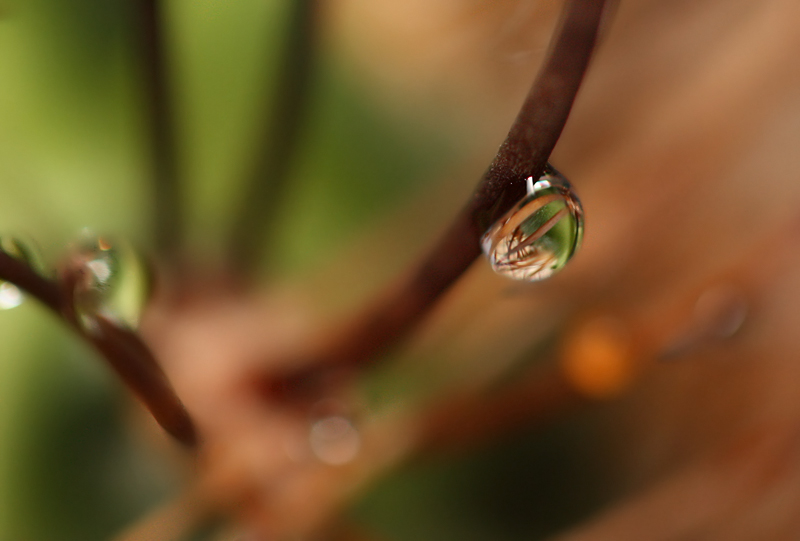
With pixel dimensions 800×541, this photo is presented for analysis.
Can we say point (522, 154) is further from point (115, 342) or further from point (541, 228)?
point (115, 342)

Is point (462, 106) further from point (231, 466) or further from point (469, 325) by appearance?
point (231, 466)

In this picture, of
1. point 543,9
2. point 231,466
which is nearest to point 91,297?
point 231,466

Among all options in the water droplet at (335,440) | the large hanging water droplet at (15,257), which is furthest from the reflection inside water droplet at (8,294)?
the water droplet at (335,440)

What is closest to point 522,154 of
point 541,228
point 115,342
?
point 541,228

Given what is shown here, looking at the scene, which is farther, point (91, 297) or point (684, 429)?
point (684, 429)

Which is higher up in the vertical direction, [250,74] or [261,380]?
[250,74]

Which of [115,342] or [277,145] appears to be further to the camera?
[277,145]

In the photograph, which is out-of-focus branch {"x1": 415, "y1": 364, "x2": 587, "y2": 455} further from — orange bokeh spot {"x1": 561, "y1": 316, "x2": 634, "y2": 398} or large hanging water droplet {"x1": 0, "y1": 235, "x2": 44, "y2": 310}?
large hanging water droplet {"x1": 0, "y1": 235, "x2": 44, "y2": 310}
